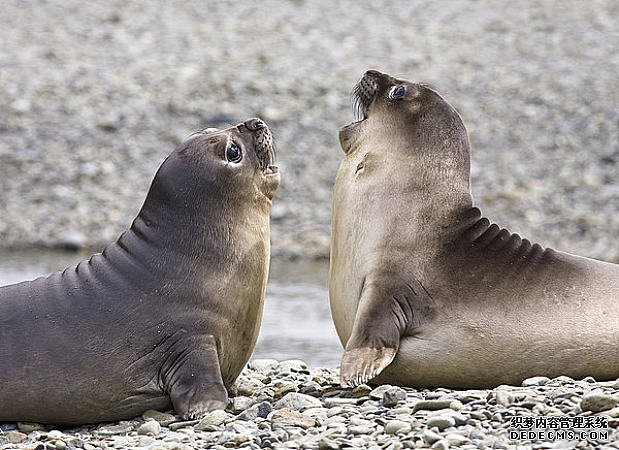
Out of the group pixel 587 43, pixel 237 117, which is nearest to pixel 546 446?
pixel 237 117

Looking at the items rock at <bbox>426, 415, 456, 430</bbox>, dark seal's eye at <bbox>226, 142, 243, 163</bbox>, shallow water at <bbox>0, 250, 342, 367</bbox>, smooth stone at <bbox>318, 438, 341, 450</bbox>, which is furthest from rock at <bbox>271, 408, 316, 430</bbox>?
shallow water at <bbox>0, 250, 342, 367</bbox>

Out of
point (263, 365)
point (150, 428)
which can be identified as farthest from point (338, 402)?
point (263, 365)

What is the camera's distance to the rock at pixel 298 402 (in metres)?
6.98

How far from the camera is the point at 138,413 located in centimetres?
716

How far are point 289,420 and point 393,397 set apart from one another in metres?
0.58

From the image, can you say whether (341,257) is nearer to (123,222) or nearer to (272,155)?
(272,155)

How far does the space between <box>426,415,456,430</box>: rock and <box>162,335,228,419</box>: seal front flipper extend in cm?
125

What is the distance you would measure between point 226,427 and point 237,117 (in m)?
14.0

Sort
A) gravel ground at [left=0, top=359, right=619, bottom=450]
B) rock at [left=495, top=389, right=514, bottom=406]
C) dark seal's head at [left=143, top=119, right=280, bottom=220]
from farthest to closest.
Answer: dark seal's head at [left=143, top=119, right=280, bottom=220] → rock at [left=495, top=389, right=514, bottom=406] → gravel ground at [left=0, top=359, right=619, bottom=450]

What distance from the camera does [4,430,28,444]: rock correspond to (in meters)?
6.79

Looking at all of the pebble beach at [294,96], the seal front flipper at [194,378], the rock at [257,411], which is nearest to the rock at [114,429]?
the seal front flipper at [194,378]

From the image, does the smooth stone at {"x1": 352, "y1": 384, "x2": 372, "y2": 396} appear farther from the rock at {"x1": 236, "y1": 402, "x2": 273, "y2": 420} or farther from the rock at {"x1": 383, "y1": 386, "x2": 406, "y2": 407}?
the rock at {"x1": 236, "y1": 402, "x2": 273, "y2": 420}

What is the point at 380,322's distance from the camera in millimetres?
7211

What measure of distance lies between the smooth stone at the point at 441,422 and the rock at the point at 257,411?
3.58 ft
